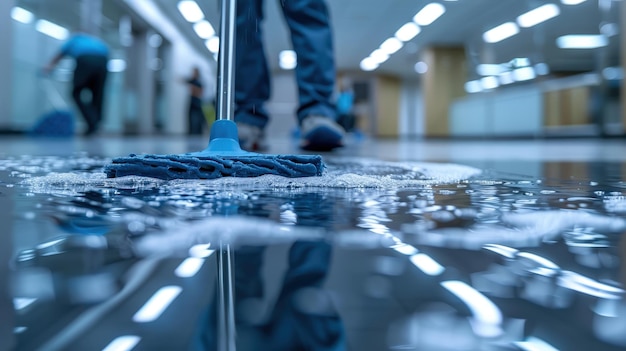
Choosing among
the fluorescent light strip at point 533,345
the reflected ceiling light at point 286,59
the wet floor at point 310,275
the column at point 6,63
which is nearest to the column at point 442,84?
the reflected ceiling light at point 286,59

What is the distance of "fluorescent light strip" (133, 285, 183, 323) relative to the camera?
8.0 inches

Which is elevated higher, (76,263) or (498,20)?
(498,20)

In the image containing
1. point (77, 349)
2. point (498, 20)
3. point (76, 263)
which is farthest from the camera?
point (498, 20)

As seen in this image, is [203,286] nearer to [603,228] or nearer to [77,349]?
[77,349]

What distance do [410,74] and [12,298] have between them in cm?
1681

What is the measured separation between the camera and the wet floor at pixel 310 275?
188mm

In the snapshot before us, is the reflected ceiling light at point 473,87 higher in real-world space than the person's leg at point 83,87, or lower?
higher

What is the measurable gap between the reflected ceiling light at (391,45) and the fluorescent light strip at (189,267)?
454 inches

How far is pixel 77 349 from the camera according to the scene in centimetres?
17

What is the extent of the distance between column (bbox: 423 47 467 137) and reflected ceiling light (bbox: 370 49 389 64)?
5.95 ft

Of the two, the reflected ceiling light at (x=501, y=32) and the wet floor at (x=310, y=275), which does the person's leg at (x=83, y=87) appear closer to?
the wet floor at (x=310, y=275)

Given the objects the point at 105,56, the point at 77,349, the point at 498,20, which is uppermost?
the point at 498,20

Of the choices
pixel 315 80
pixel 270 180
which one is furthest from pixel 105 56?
pixel 270 180

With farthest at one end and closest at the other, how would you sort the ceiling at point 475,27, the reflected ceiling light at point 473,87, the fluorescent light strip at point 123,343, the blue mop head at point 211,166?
the reflected ceiling light at point 473,87
the ceiling at point 475,27
the blue mop head at point 211,166
the fluorescent light strip at point 123,343
